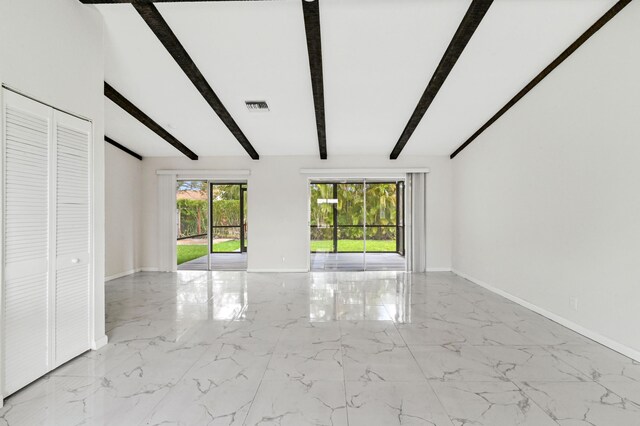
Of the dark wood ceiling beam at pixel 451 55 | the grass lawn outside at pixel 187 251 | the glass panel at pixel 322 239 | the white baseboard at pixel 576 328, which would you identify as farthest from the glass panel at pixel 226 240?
the white baseboard at pixel 576 328

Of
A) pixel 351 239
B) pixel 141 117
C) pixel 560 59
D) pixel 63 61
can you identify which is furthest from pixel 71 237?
pixel 351 239

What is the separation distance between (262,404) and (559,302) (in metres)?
3.64

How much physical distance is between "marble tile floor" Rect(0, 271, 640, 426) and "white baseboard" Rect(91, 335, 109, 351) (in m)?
0.10

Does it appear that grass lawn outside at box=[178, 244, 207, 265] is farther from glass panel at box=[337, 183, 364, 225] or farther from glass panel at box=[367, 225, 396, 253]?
glass panel at box=[367, 225, 396, 253]

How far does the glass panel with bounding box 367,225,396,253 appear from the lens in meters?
7.56

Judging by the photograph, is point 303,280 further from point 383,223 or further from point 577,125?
point 577,125

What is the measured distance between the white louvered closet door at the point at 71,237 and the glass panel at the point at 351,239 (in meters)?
5.21

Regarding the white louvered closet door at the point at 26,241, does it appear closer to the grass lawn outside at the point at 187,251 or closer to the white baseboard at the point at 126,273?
the white baseboard at the point at 126,273

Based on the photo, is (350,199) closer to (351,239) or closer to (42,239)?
(351,239)

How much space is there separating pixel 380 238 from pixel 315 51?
16.3 feet

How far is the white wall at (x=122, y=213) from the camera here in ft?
20.6

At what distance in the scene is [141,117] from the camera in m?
5.14

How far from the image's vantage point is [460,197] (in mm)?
6602

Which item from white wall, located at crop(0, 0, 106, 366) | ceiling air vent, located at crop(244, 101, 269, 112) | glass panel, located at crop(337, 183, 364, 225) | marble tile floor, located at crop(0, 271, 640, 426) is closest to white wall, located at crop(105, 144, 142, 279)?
marble tile floor, located at crop(0, 271, 640, 426)
